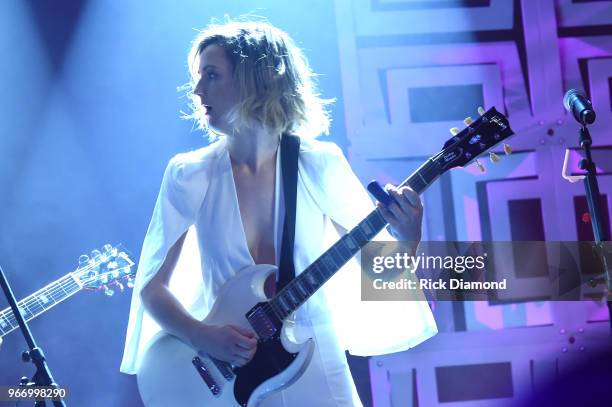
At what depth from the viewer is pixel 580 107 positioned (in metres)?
2.61

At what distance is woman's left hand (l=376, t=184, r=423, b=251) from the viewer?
2.27m

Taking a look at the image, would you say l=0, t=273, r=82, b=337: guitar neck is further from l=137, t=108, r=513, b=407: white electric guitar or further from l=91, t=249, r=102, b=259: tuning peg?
l=137, t=108, r=513, b=407: white electric guitar

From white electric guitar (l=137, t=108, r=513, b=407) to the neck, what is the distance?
0.44 metres

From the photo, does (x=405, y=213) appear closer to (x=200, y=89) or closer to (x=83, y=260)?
(x=200, y=89)

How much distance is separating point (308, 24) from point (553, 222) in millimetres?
1492

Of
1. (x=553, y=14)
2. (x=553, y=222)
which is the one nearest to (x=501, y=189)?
(x=553, y=222)

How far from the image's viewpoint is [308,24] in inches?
129

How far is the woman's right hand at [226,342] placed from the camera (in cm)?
216

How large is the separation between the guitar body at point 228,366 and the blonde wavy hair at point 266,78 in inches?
21.6

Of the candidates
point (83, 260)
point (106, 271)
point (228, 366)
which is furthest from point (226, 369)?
point (83, 260)

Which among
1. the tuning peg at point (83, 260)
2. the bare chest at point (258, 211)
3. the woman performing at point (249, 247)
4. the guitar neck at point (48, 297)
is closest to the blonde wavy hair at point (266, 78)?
the woman performing at point (249, 247)

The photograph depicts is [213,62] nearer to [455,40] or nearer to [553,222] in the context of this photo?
[455,40]

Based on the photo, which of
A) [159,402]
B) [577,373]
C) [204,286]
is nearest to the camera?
[159,402]

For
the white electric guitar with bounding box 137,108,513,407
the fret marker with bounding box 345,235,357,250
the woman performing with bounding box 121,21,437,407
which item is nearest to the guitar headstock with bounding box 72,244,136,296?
the woman performing with bounding box 121,21,437,407
